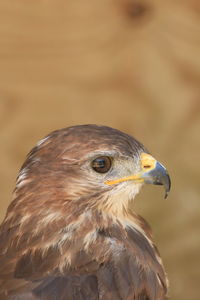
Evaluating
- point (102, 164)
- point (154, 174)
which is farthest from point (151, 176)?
point (102, 164)

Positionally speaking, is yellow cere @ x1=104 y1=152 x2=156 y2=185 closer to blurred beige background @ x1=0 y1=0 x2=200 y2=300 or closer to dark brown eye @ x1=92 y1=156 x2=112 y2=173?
dark brown eye @ x1=92 y1=156 x2=112 y2=173

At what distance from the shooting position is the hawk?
103 inches

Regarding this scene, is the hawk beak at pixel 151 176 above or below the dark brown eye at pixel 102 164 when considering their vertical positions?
below

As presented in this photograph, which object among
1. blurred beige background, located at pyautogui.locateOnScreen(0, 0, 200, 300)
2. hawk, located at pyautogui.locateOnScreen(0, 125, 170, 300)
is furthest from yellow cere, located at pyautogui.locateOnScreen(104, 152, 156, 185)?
blurred beige background, located at pyautogui.locateOnScreen(0, 0, 200, 300)

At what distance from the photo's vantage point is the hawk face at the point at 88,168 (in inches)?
104

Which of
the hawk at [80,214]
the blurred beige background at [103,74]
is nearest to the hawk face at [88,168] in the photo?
the hawk at [80,214]

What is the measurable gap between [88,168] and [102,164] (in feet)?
0.14

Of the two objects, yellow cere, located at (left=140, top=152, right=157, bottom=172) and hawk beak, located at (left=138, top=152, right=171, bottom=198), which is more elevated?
yellow cere, located at (left=140, top=152, right=157, bottom=172)

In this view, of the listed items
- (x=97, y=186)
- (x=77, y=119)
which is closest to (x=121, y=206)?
(x=97, y=186)

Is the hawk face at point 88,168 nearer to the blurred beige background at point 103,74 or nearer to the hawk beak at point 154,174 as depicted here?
the hawk beak at point 154,174

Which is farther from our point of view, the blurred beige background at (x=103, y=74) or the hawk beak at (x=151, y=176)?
the blurred beige background at (x=103, y=74)

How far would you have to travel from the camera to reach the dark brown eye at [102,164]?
8.65ft

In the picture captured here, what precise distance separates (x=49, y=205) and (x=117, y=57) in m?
0.79

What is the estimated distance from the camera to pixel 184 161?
3408 mm
